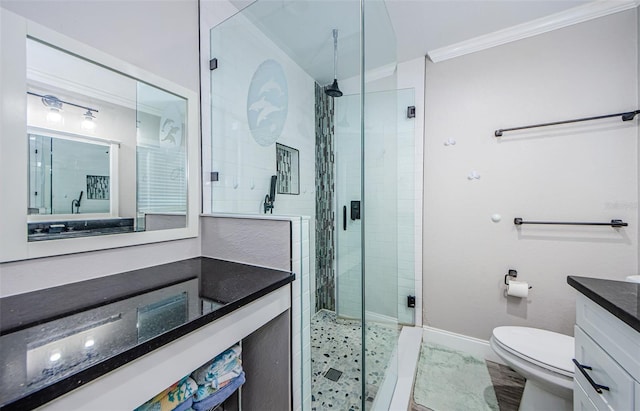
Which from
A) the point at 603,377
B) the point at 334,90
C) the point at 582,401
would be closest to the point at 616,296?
the point at 603,377

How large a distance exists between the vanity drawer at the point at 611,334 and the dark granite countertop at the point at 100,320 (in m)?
0.99

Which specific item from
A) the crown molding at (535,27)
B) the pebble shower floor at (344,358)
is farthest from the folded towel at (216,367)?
the crown molding at (535,27)

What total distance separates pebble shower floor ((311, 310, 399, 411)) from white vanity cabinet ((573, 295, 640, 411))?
0.82m

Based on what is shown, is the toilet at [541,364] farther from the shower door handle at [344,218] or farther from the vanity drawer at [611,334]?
the shower door handle at [344,218]

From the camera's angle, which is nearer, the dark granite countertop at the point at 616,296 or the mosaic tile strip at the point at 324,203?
the dark granite countertop at the point at 616,296

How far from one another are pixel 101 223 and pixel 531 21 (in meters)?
2.77

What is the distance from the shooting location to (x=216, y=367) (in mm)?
884

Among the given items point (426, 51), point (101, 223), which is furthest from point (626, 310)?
point (426, 51)

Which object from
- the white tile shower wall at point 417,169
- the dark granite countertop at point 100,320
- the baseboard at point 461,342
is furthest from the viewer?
the white tile shower wall at point 417,169

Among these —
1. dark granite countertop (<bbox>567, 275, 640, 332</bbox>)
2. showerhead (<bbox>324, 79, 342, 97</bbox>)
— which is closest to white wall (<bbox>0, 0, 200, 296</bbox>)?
showerhead (<bbox>324, 79, 342, 97</bbox>)

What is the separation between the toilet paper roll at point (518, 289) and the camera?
1.66m

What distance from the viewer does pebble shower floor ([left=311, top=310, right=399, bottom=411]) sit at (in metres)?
1.29

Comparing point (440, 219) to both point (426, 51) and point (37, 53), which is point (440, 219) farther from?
point (37, 53)

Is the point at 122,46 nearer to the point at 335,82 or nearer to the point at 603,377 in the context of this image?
the point at 335,82
